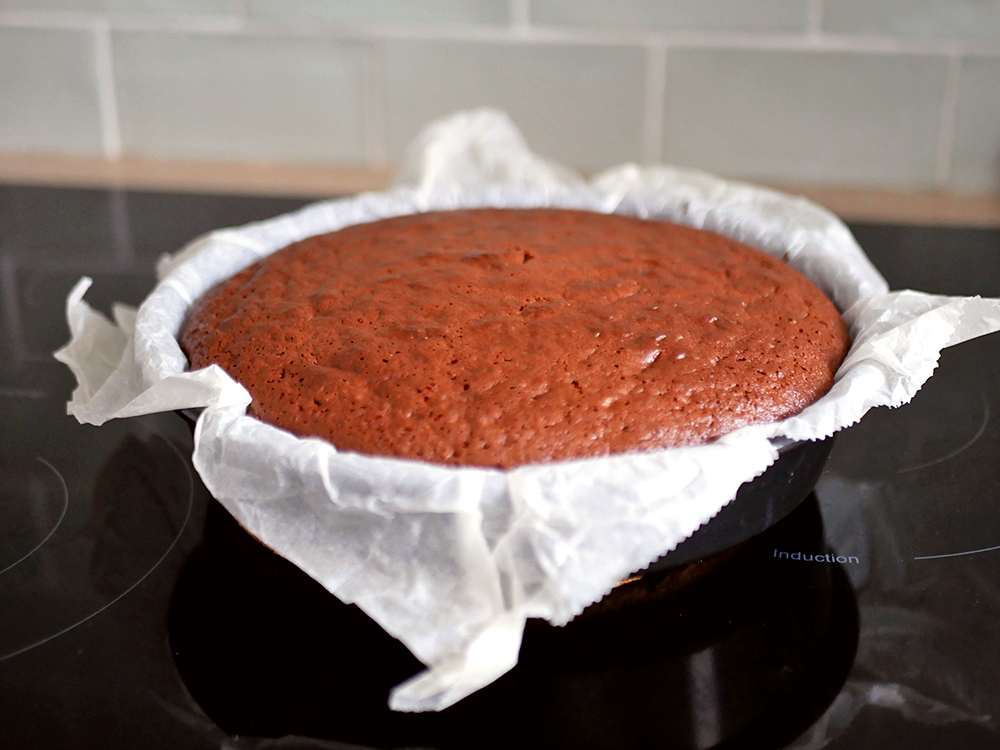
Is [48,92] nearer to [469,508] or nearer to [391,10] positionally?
[391,10]

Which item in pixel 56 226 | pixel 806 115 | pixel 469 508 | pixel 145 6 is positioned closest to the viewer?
pixel 469 508

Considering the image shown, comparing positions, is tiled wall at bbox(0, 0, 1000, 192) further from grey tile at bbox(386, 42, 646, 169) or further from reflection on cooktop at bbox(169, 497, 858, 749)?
reflection on cooktop at bbox(169, 497, 858, 749)

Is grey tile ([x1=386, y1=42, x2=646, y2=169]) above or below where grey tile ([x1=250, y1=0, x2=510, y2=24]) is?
below

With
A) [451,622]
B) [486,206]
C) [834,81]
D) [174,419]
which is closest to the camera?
[451,622]

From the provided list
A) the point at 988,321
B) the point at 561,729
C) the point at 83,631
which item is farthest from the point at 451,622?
the point at 988,321

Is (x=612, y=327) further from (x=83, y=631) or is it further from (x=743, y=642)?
(x=83, y=631)

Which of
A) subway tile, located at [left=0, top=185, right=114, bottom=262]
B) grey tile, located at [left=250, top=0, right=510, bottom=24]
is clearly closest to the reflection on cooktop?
subway tile, located at [left=0, top=185, right=114, bottom=262]

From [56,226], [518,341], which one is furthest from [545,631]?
[56,226]
